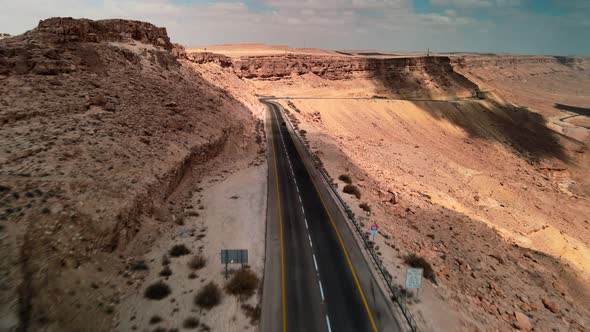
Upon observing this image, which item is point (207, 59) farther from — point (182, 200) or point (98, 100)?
point (182, 200)

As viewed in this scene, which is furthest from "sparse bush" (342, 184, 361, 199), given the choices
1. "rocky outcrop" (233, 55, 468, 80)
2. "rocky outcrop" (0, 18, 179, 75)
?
"rocky outcrop" (233, 55, 468, 80)

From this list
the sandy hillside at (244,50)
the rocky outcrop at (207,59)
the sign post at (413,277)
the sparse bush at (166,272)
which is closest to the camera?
the sign post at (413,277)

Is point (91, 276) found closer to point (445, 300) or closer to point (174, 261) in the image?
point (174, 261)

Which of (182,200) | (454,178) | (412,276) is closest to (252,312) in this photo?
(412,276)

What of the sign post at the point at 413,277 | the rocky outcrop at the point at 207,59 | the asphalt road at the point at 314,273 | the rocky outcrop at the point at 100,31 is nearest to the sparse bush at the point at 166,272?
the asphalt road at the point at 314,273

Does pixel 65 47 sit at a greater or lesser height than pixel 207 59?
lesser

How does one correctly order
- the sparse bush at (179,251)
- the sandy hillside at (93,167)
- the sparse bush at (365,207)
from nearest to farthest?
the sandy hillside at (93,167) → the sparse bush at (179,251) → the sparse bush at (365,207)

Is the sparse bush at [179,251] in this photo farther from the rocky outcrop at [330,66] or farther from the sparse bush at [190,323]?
the rocky outcrop at [330,66]
